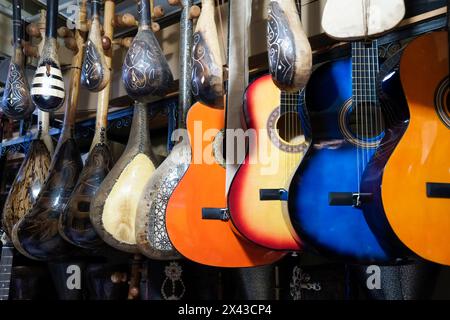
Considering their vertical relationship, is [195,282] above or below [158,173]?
below

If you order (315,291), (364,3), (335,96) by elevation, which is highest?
(364,3)

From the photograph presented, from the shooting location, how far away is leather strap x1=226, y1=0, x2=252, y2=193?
92 centimetres

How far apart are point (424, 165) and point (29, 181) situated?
107 cm

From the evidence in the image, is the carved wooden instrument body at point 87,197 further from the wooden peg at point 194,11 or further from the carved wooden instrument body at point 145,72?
the wooden peg at point 194,11

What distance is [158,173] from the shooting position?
0.98 metres

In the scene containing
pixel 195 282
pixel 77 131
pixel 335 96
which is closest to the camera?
pixel 335 96

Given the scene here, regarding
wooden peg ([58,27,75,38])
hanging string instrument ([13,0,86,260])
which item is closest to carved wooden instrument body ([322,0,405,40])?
hanging string instrument ([13,0,86,260])

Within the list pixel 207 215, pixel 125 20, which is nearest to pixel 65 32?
pixel 125 20

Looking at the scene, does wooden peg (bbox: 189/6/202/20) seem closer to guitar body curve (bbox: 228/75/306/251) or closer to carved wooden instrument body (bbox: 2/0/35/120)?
guitar body curve (bbox: 228/75/306/251)

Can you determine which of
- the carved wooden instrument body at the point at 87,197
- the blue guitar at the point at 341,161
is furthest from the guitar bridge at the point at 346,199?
the carved wooden instrument body at the point at 87,197

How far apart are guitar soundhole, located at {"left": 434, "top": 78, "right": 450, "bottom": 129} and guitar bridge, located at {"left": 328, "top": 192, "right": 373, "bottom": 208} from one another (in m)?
0.18
